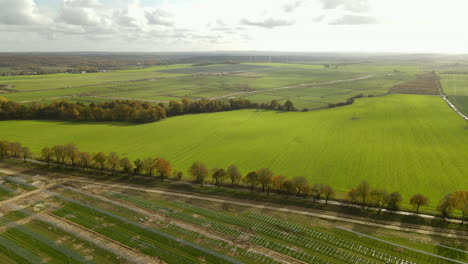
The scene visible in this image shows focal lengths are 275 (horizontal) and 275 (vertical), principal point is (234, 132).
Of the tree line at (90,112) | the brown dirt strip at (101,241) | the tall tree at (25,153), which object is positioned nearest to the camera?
the brown dirt strip at (101,241)

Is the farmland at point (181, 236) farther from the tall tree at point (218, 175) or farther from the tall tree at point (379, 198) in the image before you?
the tall tree at point (379, 198)

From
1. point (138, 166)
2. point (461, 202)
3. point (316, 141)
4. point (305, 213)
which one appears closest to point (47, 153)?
point (138, 166)

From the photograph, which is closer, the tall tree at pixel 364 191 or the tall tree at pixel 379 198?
the tall tree at pixel 379 198

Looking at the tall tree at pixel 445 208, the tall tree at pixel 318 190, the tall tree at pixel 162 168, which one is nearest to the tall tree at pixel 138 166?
the tall tree at pixel 162 168

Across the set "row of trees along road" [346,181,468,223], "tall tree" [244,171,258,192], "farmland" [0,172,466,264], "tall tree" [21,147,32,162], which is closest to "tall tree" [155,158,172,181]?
"farmland" [0,172,466,264]

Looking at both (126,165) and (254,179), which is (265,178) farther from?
(126,165)

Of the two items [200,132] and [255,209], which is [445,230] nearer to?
[255,209]
